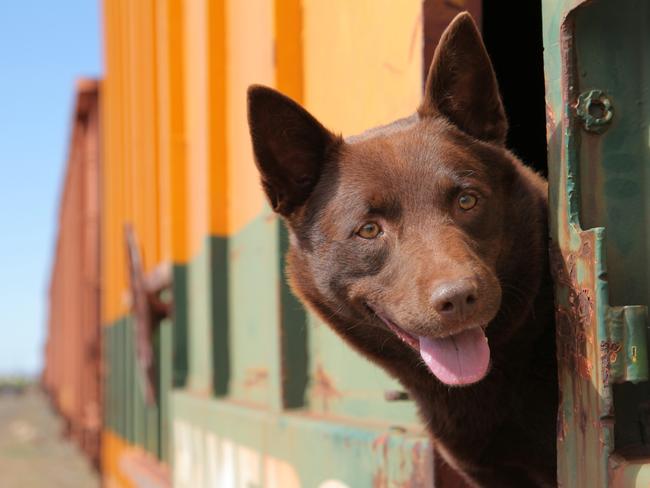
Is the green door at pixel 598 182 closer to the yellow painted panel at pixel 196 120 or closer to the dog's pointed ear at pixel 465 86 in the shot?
the dog's pointed ear at pixel 465 86

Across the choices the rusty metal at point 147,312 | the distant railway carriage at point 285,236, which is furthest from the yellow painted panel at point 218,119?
the rusty metal at point 147,312

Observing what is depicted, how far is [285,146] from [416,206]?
400mm

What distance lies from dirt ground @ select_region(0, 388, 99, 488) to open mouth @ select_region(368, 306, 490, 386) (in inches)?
385

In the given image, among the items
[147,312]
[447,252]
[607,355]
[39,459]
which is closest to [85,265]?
[39,459]

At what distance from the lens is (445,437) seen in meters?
2.07

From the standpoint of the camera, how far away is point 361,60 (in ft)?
8.60

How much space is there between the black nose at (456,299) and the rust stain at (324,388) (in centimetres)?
116

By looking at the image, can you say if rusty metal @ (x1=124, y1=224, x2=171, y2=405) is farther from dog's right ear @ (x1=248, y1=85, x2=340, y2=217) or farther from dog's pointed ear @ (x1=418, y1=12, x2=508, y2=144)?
dog's pointed ear @ (x1=418, y1=12, x2=508, y2=144)

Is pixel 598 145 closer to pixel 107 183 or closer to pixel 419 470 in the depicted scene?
pixel 419 470

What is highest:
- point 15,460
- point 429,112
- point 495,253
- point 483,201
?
point 429,112

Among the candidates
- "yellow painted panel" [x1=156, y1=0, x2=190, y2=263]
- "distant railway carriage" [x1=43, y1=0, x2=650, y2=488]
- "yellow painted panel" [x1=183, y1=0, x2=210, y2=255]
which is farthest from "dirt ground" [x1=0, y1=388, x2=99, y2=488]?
"yellow painted panel" [x1=183, y1=0, x2=210, y2=255]

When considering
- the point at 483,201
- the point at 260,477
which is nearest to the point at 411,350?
the point at 483,201

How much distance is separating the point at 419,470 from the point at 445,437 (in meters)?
0.14

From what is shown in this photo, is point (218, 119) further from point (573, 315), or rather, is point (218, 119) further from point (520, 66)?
point (573, 315)
